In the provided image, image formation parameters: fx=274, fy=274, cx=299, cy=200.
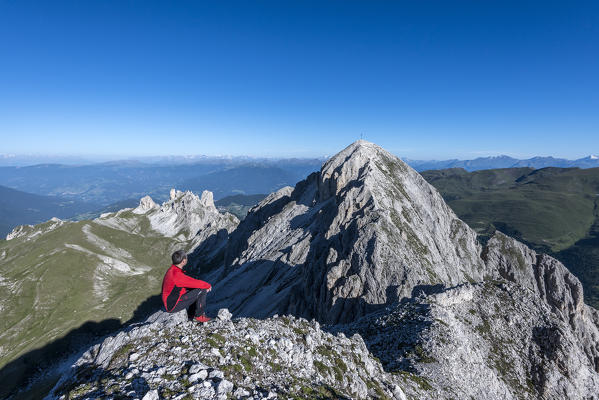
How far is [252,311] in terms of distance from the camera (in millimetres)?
70938

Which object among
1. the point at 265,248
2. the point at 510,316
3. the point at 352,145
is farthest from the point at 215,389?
the point at 352,145

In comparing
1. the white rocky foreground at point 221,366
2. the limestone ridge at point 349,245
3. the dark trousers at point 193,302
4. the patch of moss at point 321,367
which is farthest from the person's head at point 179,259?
the limestone ridge at point 349,245

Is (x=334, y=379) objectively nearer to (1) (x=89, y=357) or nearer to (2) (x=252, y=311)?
(1) (x=89, y=357)

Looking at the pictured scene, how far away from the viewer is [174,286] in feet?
51.5

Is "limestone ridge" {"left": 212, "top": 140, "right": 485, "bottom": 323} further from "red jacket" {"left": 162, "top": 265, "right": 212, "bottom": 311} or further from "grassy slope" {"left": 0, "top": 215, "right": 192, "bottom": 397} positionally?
"grassy slope" {"left": 0, "top": 215, "right": 192, "bottom": 397}

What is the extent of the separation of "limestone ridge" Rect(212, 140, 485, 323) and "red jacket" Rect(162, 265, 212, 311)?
133 feet

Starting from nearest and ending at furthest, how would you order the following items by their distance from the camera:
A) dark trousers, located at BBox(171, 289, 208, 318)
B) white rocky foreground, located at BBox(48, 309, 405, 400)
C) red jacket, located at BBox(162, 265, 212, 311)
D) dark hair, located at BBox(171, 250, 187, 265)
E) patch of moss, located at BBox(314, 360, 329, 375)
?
white rocky foreground, located at BBox(48, 309, 405, 400)
red jacket, located at BBox(162, 265, 212, 311)
dark hair, located at BBox(171, 250, 187, 265)
dark trousers, located at BBox(171, 289, 208, 318)
patch of moss, located at BBox(314, 360, 329, 375)

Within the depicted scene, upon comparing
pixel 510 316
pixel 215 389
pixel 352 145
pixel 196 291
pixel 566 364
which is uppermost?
pixel 352 145

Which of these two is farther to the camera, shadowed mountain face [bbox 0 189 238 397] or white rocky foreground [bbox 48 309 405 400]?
shadowed mountain face [bbox 0 189 238 397]

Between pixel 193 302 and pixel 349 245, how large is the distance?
1936 inches

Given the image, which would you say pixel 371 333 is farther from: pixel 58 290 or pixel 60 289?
pixel 60 289

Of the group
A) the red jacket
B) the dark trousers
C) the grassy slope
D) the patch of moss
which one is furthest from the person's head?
the grassy slope

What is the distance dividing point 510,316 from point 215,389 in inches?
1506

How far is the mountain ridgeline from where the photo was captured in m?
13.8
